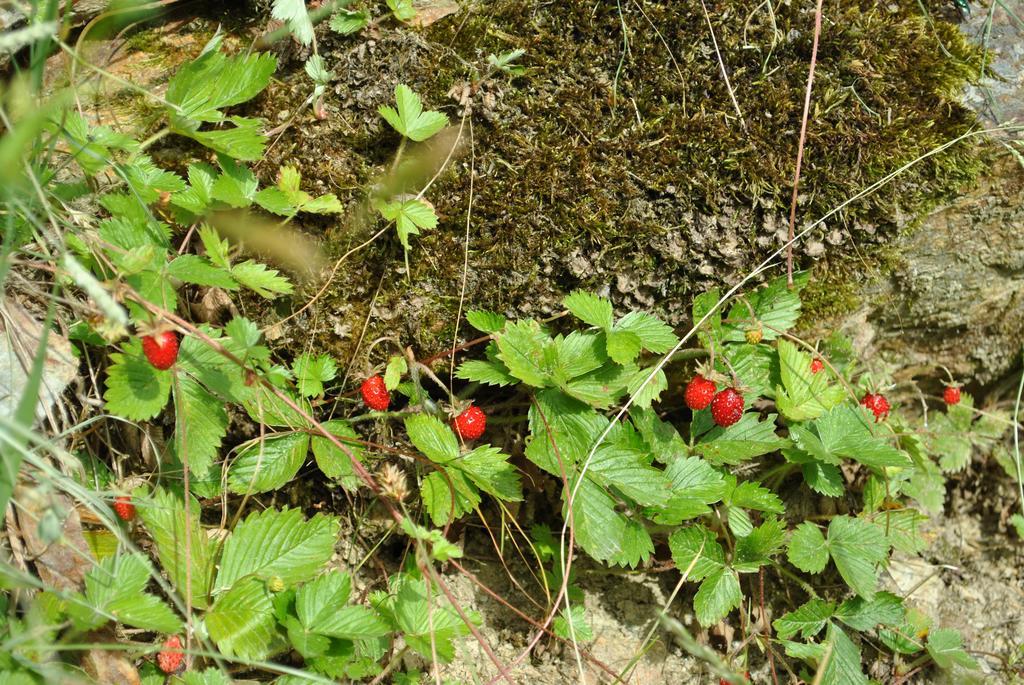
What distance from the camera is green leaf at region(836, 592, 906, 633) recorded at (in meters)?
2.38

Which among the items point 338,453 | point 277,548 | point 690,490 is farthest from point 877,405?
point 277,548

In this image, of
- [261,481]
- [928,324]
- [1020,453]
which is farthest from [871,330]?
[261,481]

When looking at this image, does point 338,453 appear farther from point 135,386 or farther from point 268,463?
point 135,386

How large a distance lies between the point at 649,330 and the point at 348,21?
4.21 feet

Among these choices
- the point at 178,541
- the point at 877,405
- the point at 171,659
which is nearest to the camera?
the point at 171,659

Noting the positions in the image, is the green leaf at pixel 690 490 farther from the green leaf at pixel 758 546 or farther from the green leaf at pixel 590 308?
the green leaf at pixel 590 308

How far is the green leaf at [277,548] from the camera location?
81.0 inches

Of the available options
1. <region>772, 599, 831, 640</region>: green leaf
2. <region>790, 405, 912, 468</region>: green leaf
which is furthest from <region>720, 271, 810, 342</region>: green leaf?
<region>772, 599, 831, 640</region>: green leaf

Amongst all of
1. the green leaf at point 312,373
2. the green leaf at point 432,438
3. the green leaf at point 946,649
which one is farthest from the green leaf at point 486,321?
the green leaf at point 946,649

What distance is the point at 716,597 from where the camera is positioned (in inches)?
90.7

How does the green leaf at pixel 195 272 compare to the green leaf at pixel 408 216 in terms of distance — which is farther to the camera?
the green leaf at pixel 408 216

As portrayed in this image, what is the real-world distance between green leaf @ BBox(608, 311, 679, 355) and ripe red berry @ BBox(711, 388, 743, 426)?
0.70 ft

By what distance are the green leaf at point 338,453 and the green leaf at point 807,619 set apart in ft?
4.58

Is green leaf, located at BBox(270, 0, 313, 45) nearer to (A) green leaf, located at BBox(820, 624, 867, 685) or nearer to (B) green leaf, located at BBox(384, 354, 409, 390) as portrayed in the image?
(B) green leaf, located at BBox(384, 354, 409, 390)
